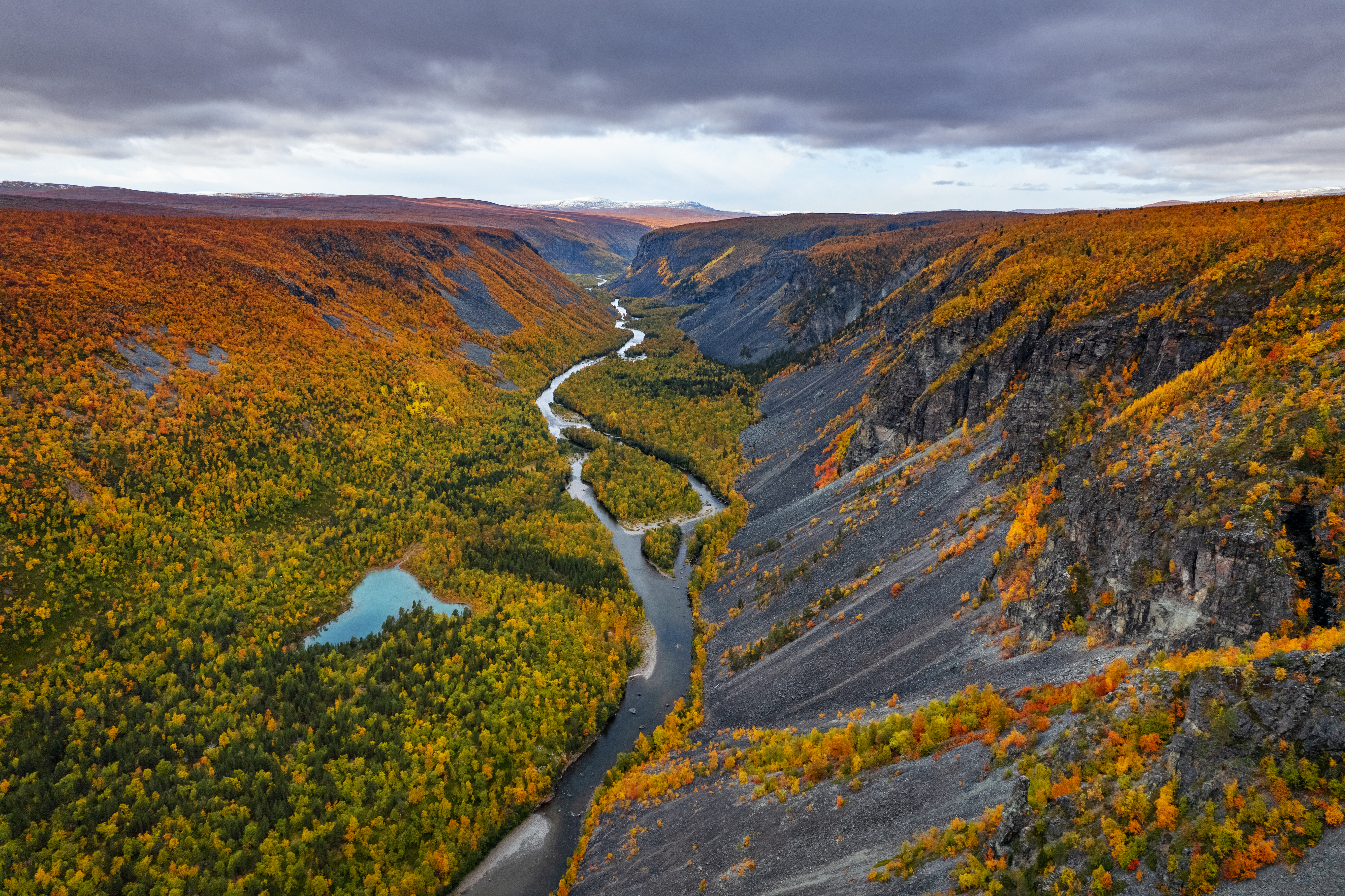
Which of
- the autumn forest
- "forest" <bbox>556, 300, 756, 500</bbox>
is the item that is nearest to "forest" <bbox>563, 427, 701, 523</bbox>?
the autumn forest

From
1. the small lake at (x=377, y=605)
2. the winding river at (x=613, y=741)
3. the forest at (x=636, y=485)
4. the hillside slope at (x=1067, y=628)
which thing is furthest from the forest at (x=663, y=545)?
the small lake at (x=377, y=605)

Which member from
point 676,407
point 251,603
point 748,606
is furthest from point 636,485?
point 251,603

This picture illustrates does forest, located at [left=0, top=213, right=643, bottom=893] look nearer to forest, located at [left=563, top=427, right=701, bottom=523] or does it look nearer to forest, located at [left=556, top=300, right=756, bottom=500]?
forest, located at [left=563, top=427, right=701, bottom=523]

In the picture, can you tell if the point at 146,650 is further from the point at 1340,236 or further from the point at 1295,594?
the point at 1340,236

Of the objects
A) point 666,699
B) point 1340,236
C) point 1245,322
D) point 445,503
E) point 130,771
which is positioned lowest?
point 666,699

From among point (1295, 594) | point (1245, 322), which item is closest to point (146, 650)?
point (1295, 594)

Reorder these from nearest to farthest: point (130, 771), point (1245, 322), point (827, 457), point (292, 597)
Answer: point (130, 771) < point (1245, 322) < point (292, 597) < point (827, 457)
